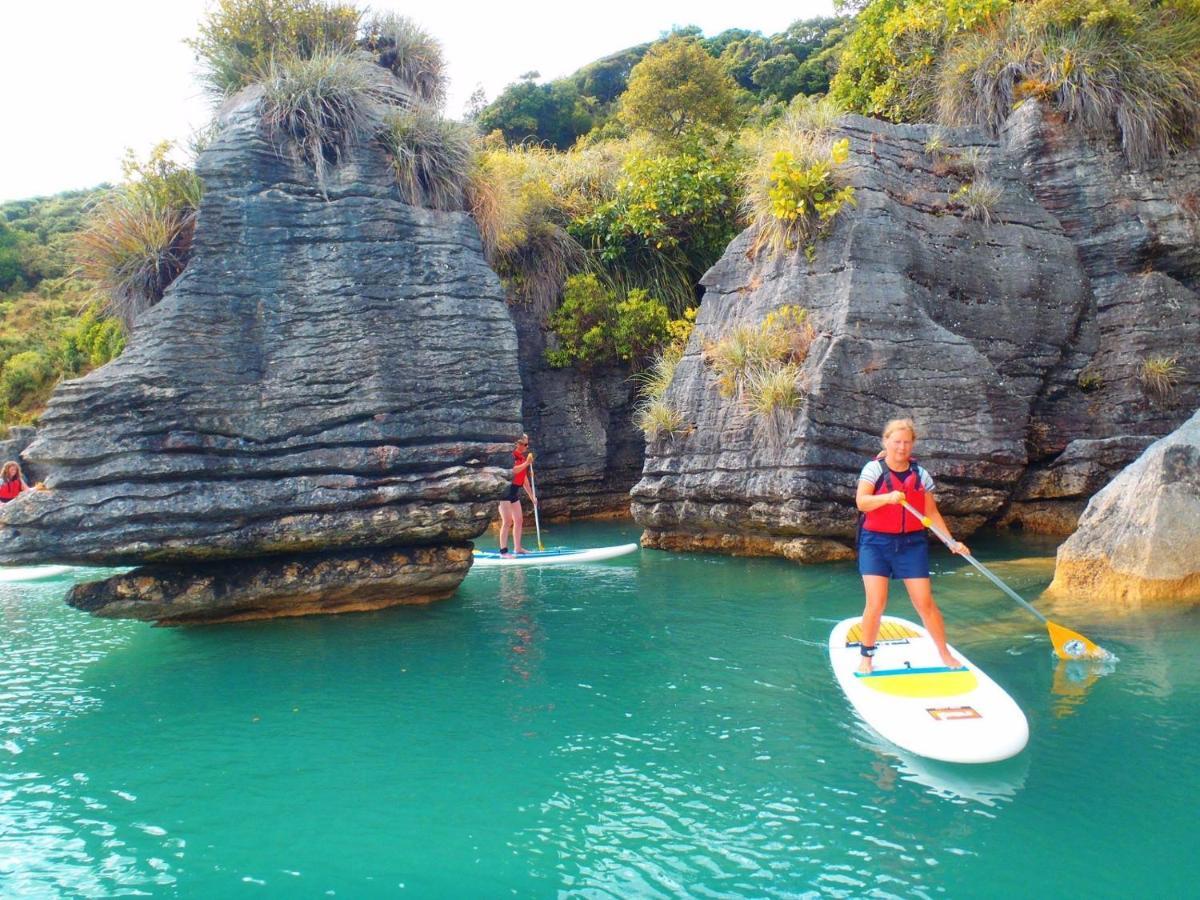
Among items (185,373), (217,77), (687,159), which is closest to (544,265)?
(687,159)

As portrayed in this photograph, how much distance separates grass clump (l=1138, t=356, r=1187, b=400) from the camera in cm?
1140

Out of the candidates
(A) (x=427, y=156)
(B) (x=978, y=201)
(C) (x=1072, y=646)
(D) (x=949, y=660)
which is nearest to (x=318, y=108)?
(A) (x=427, y=156)

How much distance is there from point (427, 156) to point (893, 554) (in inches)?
271

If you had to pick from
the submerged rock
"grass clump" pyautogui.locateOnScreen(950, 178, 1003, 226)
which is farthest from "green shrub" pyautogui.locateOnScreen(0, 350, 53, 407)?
"grass clump" pyautogui.locateOnScreen(950, 178, 1003, 226)

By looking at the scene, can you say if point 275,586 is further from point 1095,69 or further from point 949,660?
point 1095,69

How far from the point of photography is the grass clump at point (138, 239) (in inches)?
375

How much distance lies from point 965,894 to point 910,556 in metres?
2.68

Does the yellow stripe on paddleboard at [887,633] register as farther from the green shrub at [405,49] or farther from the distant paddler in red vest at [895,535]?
the green shrub at [405,49]

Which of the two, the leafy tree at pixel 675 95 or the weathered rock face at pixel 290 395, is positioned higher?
the leafy tree at pixel 675 95

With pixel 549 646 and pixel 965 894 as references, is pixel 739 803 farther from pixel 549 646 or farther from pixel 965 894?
pixel 549 646

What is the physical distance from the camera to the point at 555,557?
1168cm

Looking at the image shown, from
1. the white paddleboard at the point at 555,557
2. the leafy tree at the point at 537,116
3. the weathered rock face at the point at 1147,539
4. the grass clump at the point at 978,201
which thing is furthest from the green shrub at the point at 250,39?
the leafy tree at the point at 537,116

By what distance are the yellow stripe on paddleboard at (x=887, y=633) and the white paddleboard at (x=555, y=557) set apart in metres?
5.27

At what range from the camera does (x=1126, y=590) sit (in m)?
7.90
